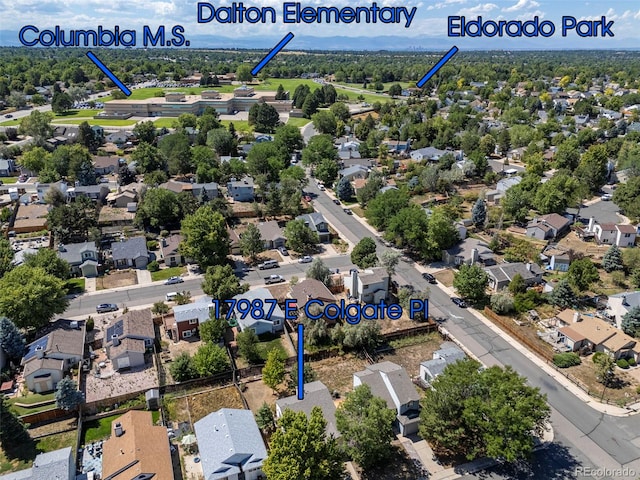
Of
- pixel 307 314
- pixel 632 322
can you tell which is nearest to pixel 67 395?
pixel 307 314

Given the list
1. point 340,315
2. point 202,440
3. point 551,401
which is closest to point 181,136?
point 340,315

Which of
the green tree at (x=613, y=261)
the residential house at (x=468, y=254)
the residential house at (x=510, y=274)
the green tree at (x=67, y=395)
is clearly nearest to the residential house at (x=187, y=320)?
the green tree at (x=67, y=395)

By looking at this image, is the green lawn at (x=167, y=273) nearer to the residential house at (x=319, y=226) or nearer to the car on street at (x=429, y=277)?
the residential house at (x=319, y=226)

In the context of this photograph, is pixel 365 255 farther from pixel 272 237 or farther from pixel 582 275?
pixel 582 275

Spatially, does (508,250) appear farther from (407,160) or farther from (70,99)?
(70,99)

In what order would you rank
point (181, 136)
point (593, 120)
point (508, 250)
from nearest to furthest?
point (508, 250) → point (181, 136) → point (593, 120)

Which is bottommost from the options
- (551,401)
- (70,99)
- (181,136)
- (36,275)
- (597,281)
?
(551,401)
